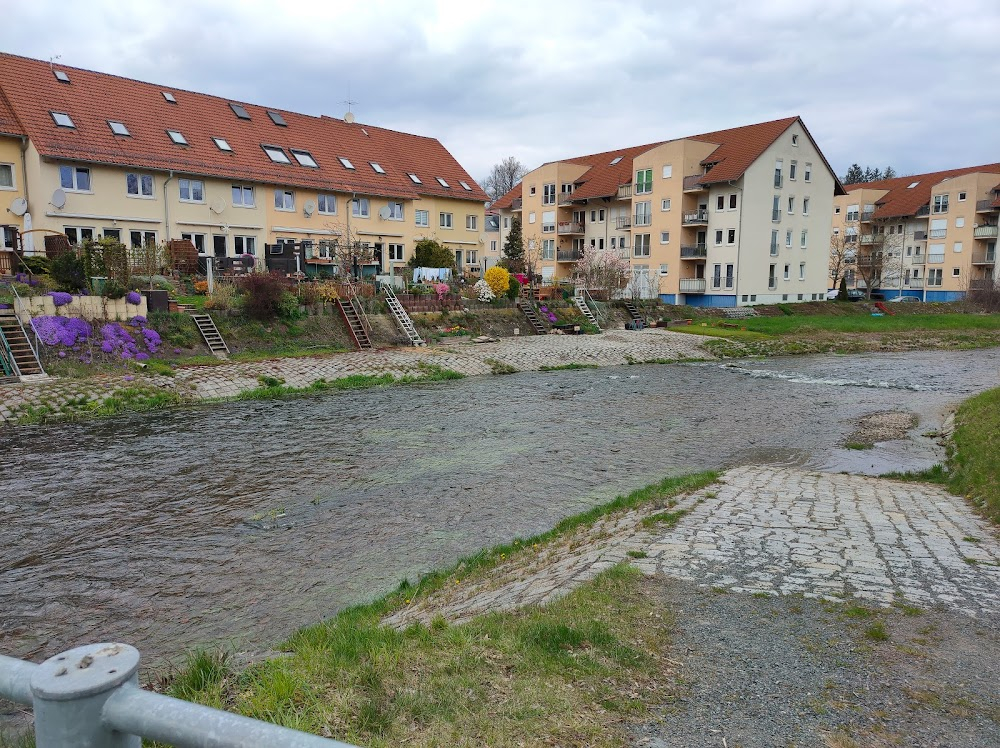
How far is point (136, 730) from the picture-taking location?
1685mm

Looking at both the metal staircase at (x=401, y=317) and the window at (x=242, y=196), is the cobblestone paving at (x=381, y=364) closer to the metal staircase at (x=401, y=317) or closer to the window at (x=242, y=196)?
the metal staircase at (x=401, y=317)

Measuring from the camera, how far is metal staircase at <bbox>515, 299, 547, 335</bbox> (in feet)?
132

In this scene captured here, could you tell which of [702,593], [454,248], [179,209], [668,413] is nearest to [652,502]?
[702,593]

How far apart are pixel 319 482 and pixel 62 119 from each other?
31047 mm

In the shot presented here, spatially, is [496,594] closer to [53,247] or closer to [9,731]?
[9,731]

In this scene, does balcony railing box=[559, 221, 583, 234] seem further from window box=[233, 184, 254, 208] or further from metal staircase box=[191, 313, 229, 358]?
metal staircase box=[191, 313, 229, 358]

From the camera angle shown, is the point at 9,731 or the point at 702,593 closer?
the point at 9,731

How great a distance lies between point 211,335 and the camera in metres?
27.6

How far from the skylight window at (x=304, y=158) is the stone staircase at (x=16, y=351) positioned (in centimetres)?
2377

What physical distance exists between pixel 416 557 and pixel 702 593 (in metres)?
4.12

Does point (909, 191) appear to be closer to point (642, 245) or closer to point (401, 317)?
point (642, 245)

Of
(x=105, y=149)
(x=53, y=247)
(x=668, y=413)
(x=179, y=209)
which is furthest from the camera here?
(x=179, y=209)

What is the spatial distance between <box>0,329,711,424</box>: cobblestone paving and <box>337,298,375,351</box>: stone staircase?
1167mm

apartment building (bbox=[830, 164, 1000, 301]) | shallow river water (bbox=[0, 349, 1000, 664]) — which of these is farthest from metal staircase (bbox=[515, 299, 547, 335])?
apartment building (bbox=[830, 164, 1000, 301])
